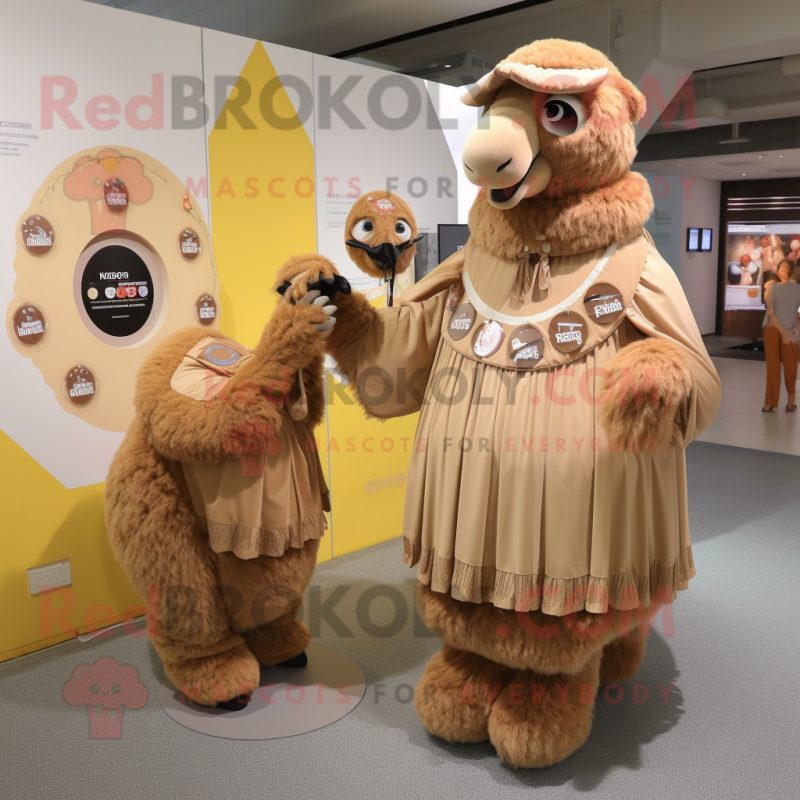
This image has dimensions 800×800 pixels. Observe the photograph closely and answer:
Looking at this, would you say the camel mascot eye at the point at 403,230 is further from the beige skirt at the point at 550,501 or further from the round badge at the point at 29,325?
the round badge at the point at 29,325

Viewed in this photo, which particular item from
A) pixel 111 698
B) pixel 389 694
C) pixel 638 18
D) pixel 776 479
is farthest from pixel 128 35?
pixel 776 479

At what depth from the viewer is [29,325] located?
7.90 ft

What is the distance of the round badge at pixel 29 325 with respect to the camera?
94.0 inches

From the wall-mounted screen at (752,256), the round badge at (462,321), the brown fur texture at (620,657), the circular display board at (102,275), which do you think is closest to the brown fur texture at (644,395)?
the round badge at (462,321)

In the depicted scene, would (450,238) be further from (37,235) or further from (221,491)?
(221,491)

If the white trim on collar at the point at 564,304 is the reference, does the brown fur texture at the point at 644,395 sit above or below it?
below

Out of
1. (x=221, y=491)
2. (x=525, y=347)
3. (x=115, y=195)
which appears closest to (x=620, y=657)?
(x=525, y=347)

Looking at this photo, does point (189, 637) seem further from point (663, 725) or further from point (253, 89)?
point (253, 89)

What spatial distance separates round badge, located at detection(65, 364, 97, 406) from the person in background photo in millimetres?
5015

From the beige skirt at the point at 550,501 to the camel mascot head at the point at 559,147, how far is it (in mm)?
272

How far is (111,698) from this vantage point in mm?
2244

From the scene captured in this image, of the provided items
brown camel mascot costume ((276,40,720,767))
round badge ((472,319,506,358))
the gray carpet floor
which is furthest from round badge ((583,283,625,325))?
the gray carpet floor

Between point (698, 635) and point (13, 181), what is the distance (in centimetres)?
263

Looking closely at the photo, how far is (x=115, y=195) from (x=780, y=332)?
16.7 feet
